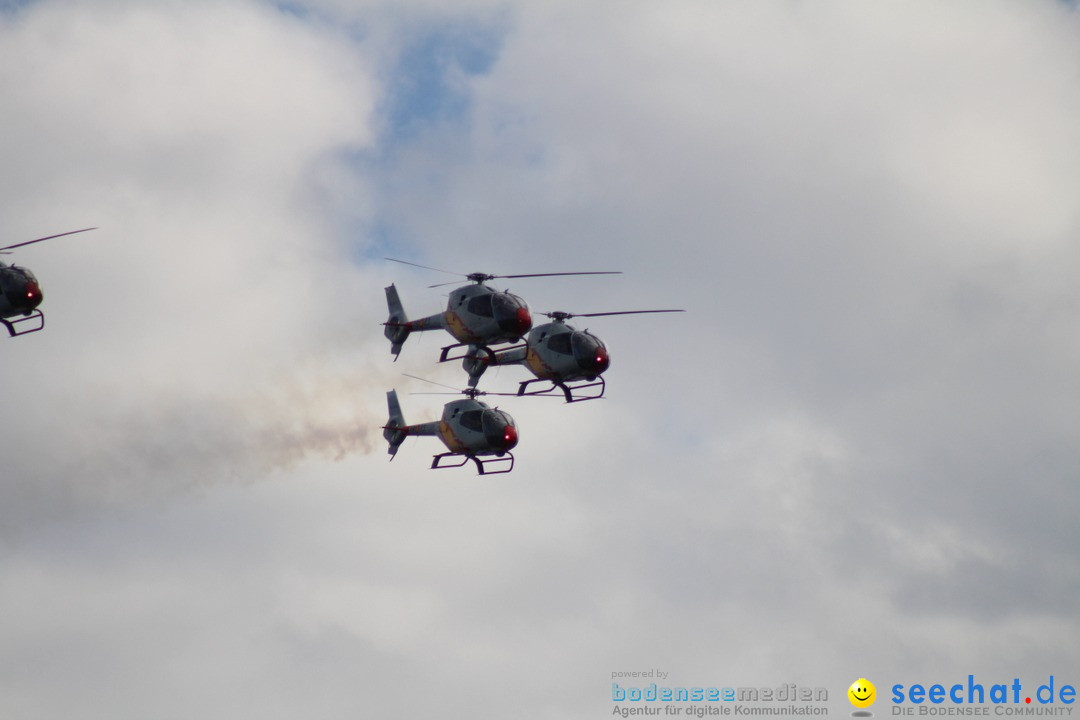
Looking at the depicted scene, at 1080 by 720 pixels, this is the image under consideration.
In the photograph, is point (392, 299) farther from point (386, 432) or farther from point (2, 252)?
point (2, 252)

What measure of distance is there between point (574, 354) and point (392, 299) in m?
15.9

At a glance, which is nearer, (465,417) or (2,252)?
(2,252)

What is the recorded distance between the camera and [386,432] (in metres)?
99.4

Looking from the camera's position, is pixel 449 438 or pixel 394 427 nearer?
pixel 449 438

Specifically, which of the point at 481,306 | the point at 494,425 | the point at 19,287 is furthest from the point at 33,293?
the point at 494,425

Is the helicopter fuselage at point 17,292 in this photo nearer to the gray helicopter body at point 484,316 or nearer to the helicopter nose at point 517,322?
the gray helicopter body at point 484,316

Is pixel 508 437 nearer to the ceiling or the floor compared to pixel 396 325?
nearer to the floor

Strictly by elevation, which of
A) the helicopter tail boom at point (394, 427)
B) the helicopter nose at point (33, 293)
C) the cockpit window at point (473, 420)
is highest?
the helicopter nose at point (33, 293)

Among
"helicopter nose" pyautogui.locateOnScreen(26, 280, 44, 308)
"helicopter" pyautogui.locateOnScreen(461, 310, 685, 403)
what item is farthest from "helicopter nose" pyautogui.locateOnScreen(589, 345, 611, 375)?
"helicopter nose" pyautogui.locateOnScreen(26, 280, 44, 308)

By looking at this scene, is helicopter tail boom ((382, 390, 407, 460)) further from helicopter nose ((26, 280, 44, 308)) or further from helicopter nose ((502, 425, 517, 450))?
helicopter nose ((26, 280, 44, 308))

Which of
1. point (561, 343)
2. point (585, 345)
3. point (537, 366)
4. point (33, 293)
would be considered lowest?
point (537, 366)

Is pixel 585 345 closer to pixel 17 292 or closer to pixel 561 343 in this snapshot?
pixel 561 343

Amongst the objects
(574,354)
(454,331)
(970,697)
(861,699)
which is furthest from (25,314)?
(970,697)

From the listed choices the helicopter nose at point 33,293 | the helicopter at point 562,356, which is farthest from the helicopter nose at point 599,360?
the helicopter nose at point 33,293
